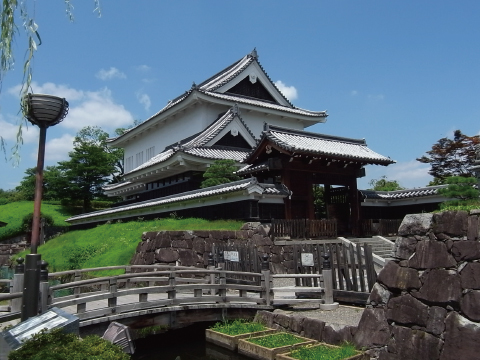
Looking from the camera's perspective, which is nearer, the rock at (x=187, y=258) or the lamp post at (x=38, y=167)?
the lamp post at (x=38, y=167)

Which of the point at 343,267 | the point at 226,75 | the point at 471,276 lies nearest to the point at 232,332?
the point at 343,267

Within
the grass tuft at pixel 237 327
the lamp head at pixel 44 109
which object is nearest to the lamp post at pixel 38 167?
the lamp head at pixel 44 109

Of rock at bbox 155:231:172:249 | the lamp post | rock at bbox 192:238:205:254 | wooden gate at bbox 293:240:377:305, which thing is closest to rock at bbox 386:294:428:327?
wooden gate at bbox 293:240:377:305

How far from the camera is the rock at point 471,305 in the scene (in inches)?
257

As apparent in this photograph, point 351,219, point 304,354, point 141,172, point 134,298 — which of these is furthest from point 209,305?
point 141,172

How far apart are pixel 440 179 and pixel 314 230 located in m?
17.9

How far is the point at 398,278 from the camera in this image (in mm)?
7805

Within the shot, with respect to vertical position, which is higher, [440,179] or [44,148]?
[440,179]

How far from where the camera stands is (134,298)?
1109 cm

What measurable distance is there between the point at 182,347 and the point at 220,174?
423 inches

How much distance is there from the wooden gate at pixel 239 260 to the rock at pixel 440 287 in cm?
507

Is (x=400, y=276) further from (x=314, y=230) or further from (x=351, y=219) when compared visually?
(x=351, y=219)

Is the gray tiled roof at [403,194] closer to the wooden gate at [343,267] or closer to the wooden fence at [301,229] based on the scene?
the wooden fence at [301,229]

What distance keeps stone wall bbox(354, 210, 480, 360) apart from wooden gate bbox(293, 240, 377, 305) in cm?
156
